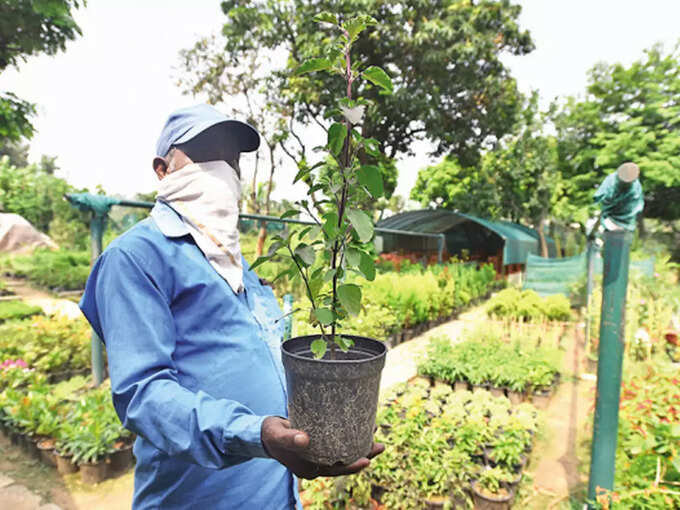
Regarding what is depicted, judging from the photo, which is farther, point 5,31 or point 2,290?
point 2,290

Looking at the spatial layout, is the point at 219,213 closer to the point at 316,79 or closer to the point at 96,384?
the point at 96,384

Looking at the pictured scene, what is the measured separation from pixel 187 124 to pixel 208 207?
0.22 meters

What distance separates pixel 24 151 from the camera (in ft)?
134

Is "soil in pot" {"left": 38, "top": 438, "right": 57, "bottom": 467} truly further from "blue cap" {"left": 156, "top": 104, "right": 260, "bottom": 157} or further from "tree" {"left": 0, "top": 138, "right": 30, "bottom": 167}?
"tree" {"left": 0, "top": 138, "right": 30, "bottom": 167}

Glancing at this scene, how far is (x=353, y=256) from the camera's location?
937mm

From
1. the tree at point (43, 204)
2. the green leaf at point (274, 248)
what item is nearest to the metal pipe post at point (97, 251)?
the green leaf at point (274, 248)

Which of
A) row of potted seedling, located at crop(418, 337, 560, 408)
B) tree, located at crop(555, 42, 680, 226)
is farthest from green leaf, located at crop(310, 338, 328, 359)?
tree, located at crop(555, 42, 680, 226)

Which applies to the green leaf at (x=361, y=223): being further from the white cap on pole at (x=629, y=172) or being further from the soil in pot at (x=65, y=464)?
the soil in pot at (x=65, y=464)

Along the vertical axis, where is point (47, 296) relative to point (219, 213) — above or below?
below

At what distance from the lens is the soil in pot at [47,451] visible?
9.95 feet

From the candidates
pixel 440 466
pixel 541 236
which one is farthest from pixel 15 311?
pixel 541 236

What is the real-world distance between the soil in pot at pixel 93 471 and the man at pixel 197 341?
2268 millimetres

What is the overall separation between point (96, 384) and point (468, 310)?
26.5 feet

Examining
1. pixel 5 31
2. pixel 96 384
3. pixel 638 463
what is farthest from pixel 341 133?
pixel 5 31
